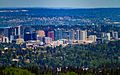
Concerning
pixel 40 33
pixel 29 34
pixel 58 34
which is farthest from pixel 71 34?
pixel 29 34

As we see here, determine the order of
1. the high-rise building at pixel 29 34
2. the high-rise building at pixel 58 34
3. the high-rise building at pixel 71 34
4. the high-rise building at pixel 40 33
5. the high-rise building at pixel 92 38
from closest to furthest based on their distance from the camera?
the high-rise building at pixel 92 38, the high-rise building at pixel 29 34, the high-rise building at pixel 71 34, the high-rise building at pixel 58 34, the high-rise building at pixel 40 33

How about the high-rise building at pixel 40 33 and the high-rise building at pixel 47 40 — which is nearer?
the high-rise building at pixel 47 40

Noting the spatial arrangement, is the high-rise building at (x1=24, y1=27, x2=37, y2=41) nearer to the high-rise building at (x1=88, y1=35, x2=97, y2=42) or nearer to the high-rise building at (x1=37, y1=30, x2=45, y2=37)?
the high-rise building at (x1=37, y1=30, x2=45, y2=37)

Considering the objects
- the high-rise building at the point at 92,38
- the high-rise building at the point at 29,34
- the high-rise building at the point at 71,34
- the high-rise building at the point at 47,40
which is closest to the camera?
the high-rise building at the point at 47,40

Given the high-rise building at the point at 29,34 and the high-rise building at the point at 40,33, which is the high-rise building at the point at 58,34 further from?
the high-rise building at the point at 29,34

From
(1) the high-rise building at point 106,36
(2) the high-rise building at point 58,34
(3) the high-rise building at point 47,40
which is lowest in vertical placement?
(3) the high-rise building at point 47,40

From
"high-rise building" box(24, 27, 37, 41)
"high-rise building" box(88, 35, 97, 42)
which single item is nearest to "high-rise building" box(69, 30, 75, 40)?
"high-rise building" box(88, 35, 97, 42)

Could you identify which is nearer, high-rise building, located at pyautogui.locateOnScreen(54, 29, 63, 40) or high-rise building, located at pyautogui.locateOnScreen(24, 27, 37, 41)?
high-rise building, located at pyautogui.locateOnScreen(24, 27, 37, 41)

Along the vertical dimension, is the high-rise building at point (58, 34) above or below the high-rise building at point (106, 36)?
below

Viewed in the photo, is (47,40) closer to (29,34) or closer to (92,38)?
(29,34)

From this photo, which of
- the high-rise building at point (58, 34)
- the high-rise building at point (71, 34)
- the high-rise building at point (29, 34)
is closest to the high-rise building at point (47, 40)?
the high-rise building at point (58, 34)

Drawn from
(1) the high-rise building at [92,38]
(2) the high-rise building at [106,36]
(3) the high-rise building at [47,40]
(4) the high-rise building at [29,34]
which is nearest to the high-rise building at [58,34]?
(3) the high-rise building at [47,40]

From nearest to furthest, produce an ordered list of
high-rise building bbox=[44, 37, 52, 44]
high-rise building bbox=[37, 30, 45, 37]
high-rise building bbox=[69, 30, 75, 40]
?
high-rise building bbox=[44, 37, 52, 44] < high-rise building bbox=[69, 30, 75, 40] < high-rise building bbox=[37, 30, 45, 37]
